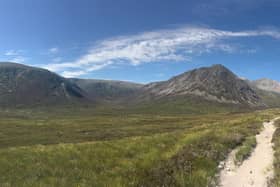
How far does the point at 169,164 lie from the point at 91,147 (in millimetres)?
6382

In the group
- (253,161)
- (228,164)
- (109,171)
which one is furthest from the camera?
(253,161)

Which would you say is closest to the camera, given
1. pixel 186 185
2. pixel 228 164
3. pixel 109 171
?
pixel 186 185

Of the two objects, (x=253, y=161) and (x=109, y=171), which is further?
(x=253, y=161)

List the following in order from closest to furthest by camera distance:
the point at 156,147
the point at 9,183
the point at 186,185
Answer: the point at 9,183 → the point at 186,185 → the point at 156,147

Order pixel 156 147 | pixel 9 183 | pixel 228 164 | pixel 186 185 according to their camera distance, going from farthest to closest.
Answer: pixel 156 147, pixel 228 164, pixel 186 185, pixel 9 183

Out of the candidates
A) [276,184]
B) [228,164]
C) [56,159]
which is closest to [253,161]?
[228,164]

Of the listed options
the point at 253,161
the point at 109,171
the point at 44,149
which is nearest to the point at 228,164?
the point at 253,161

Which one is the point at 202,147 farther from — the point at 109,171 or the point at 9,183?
the point at 9,183

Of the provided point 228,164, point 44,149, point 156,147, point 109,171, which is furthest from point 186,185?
point 44,149

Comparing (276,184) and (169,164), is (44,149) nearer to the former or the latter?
(169,164)

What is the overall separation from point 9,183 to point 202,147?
13282 millimetres

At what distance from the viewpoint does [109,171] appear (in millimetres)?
14289

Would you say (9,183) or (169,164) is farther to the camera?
(169,164)

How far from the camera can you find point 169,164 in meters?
15.6
